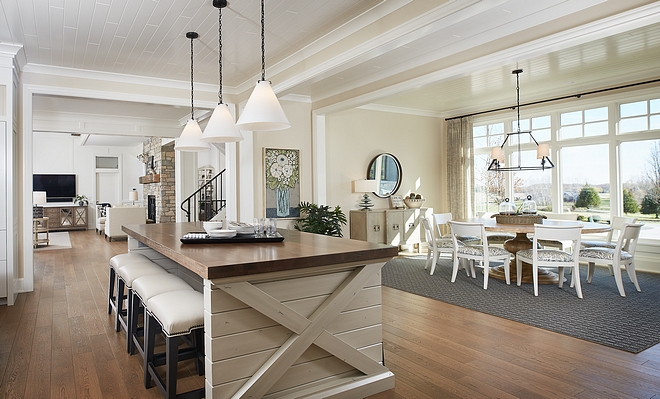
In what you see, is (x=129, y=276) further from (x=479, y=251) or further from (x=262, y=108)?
(x=479, y=251)

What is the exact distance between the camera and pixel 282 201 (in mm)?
6336

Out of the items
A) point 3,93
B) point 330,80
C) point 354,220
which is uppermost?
point 330,80

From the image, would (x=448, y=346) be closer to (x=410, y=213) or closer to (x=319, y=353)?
(x=319, y=353)

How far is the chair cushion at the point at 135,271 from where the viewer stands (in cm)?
296

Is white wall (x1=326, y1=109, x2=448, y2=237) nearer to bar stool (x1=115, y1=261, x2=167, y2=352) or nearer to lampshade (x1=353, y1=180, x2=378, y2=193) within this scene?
lampshade (x1=353, y1=180, x2=378, y2=193)

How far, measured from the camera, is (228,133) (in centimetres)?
336

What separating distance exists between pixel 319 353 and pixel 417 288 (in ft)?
9.05

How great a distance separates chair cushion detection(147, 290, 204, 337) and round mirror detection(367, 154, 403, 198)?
17.7 ft

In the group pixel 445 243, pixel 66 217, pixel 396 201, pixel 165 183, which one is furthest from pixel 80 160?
pixel 445 243

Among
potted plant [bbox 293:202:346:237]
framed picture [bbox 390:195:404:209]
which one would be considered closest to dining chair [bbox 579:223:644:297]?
potted plant [bbox 293:202:346:237]

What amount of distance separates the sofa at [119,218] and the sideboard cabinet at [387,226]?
5706mm

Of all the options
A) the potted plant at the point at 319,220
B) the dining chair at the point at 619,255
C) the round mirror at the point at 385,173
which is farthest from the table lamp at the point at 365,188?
the dining chair at the point at 619,255

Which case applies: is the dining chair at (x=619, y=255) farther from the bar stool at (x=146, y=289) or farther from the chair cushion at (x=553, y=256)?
the bar stool at (x=146, y=289)

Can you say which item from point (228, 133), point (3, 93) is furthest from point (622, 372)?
point (3, 93)
